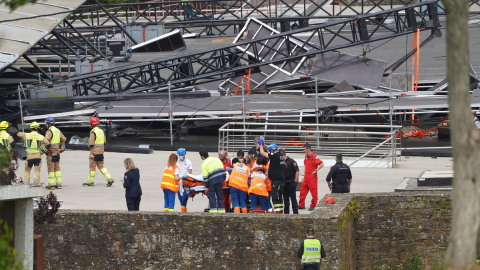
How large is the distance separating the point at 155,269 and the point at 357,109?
11181 mm

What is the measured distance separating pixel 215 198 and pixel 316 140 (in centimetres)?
865

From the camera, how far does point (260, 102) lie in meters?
27.6

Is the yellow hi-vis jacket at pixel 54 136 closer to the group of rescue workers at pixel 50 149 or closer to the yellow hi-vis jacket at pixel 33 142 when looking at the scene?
the group of rescue workers at pixel 50 149

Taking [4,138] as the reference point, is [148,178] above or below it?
below

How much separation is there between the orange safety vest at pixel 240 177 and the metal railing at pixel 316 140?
21.6 ft

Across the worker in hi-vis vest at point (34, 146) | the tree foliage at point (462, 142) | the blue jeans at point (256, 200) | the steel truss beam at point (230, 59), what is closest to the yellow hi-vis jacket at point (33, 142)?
the worker in hi-vis vest at point (34, 146)

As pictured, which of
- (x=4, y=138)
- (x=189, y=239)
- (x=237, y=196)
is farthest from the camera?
(x=4, y=138)

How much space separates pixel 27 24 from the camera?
28.9 metres

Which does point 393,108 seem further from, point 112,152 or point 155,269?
point 155,269

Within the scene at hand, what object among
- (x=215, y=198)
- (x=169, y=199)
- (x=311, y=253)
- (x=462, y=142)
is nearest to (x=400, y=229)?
(x=311, y=253)

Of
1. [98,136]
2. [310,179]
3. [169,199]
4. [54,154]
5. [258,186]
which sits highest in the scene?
[98,136]

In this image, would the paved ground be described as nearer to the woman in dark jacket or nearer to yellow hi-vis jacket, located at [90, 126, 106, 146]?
yellow hi-vis jacket, located at [90, 126, 106, 146]

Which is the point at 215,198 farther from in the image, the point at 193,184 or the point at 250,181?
the point at 250,181

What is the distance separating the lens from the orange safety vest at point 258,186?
1702 centimetres
